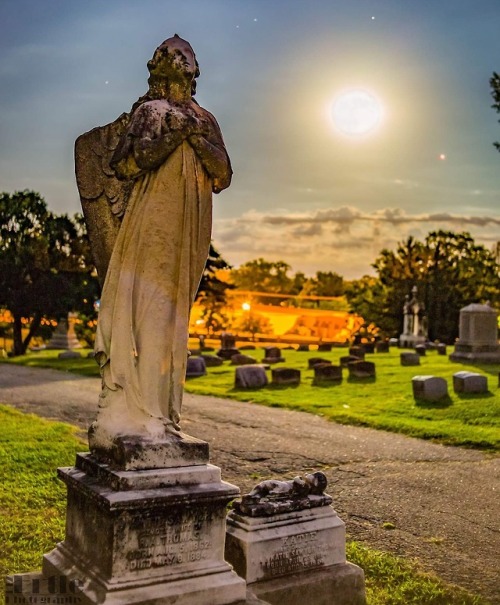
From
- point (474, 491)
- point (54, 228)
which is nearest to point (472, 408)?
point (474, 491)

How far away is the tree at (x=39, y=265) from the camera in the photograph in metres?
29.6

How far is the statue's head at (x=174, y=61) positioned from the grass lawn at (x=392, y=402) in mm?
7836

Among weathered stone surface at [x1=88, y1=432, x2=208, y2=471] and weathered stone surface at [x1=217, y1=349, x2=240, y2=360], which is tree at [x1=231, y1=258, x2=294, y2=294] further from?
weathered stone surface at [x1=88, y1=432, x2=208, y2=471]

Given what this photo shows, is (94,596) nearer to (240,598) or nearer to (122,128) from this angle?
(240,598)

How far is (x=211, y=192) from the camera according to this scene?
13.7 feet

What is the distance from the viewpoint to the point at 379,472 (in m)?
8.40

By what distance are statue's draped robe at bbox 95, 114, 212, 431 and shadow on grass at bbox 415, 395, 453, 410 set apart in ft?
34.0

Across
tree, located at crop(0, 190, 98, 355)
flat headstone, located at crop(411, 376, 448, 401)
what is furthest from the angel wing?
tree, located at crop(0, 190, 98, 355)

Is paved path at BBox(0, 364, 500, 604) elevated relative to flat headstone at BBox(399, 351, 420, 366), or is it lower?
lower

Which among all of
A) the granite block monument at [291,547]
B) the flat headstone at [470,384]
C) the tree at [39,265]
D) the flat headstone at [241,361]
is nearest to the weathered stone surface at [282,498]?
the granite block monument at [291,547]

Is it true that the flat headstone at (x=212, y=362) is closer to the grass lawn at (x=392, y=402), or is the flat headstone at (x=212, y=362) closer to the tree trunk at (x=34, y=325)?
the grass lawn at (x=392, y=402)

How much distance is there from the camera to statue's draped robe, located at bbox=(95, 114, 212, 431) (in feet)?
12.8

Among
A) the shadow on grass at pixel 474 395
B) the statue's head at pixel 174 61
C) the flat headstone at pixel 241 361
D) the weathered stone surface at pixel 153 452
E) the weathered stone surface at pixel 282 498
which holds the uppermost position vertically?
the statue's head at pixel 174 61

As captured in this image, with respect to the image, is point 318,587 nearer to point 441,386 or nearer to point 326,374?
point 441,386
